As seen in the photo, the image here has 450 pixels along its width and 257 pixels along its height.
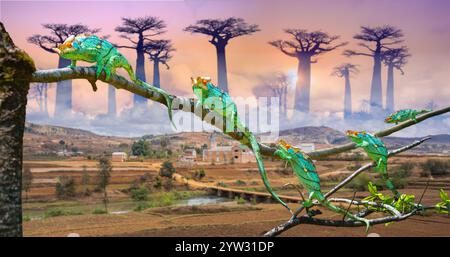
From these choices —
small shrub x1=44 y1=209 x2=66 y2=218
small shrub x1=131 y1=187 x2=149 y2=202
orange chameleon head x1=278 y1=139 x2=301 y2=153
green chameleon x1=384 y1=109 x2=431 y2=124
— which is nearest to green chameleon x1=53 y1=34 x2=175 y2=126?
orange chameleon head x1=278 y1=139 x2=301 y2=153

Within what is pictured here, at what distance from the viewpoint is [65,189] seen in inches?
963

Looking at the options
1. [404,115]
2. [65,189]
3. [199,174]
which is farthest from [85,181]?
[404,115]

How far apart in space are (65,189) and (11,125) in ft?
75.8

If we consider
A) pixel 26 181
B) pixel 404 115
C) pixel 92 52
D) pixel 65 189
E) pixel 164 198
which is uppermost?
pixel 92 52

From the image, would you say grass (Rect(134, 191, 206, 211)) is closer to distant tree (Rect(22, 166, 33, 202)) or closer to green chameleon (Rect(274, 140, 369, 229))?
distant tree (Rect(22, 166, 33, 202))

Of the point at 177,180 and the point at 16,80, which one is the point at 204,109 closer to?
the point at 16,80

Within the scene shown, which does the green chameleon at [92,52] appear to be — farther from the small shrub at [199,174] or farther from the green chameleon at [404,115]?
the small shrub at [199,174]

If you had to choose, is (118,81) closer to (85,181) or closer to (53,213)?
(53,213)

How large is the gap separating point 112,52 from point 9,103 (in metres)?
0.77

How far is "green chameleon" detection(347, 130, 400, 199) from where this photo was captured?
405 cm

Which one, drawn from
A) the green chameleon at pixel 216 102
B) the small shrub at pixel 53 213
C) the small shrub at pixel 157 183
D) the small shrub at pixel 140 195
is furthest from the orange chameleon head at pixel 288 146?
the small shrub at pixel 157 183

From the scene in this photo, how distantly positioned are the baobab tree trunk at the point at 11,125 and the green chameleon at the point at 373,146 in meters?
2.75

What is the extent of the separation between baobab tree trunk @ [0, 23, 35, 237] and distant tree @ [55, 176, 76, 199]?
22870 millimetres
